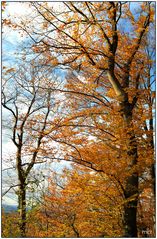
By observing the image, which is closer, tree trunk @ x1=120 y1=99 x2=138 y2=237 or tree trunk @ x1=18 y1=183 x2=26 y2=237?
tree trunk @ x1=120 y1=99 x2=138 y2=237

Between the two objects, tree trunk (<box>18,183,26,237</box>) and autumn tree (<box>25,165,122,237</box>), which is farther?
tree trunk (<box>18,183,26,237</box>)

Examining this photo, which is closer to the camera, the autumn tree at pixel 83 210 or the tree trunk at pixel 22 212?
the autumn tree at pixel 83 210

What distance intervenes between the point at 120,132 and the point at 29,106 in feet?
25.4

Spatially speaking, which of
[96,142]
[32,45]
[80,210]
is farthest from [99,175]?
[32,45]

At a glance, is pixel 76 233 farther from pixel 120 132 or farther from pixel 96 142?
pixel 120 132

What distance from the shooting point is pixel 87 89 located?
422 inches

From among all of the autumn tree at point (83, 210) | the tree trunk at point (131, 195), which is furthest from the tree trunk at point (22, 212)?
the tree trunk at point (131, 195)

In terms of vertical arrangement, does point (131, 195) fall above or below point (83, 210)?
above

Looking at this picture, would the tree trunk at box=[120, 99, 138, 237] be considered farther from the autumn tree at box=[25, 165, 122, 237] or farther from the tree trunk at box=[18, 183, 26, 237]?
the tree trunk at box=[18, 183, 26, 237]

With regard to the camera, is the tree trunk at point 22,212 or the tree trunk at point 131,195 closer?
the tree trunk at point 131,195

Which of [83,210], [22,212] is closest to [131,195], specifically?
[83,210]

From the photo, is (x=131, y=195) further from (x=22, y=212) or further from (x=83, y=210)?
(x=22, y=212)

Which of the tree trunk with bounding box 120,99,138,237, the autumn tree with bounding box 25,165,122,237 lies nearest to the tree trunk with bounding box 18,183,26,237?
the autumn tree with bounding box 25,165,122,237

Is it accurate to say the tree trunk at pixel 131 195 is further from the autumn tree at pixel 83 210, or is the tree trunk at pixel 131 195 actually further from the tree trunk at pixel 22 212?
the tree trunk at pixel 22 212
